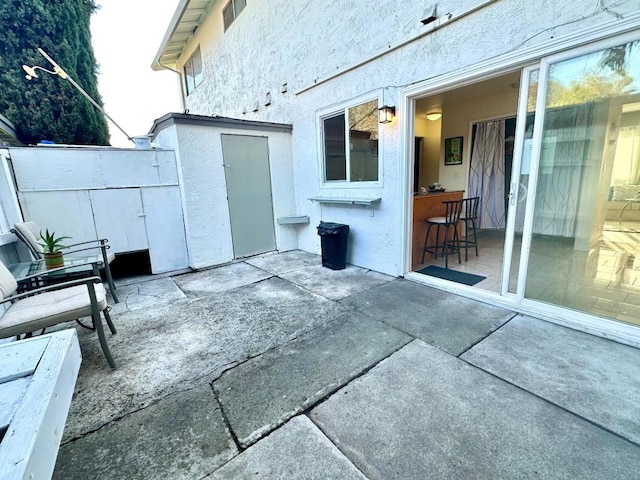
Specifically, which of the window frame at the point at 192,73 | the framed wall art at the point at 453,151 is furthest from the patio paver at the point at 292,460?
the window frame at the point at 192,73

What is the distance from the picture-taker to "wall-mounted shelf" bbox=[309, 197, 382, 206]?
3.88 meters

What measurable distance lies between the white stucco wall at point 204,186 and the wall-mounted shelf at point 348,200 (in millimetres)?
1296

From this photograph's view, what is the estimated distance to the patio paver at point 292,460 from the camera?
1308 millimetres

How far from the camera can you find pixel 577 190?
2.56 m

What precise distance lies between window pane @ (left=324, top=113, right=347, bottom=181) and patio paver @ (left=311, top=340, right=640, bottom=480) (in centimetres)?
327

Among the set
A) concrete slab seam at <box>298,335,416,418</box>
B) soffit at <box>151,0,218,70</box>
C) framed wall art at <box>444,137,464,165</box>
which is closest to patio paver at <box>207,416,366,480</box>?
concrete slab seam at <box>298,335,416,418</box>

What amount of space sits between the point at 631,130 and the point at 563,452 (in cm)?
271

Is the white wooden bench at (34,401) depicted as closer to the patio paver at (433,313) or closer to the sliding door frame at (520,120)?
the patio paver at (433,313)

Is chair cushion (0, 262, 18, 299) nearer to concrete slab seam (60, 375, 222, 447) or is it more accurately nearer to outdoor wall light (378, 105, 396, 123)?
concrete slab seam (60, 375, 222, 447)

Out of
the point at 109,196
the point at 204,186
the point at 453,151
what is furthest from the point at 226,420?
the point at 453,151

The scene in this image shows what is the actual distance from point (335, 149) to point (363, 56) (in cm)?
130

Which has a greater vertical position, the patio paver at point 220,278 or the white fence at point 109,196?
the white fence at point 109,196

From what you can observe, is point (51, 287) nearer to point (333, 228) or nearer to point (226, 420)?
point (226, 420)

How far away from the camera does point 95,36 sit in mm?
7020
